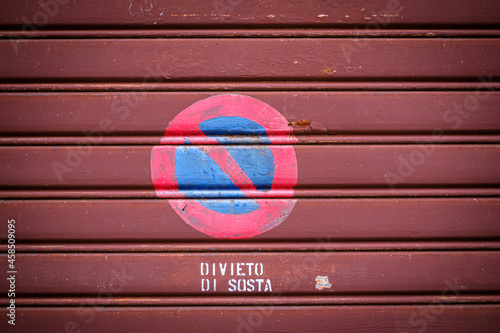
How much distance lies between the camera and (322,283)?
A: 6.35 ft

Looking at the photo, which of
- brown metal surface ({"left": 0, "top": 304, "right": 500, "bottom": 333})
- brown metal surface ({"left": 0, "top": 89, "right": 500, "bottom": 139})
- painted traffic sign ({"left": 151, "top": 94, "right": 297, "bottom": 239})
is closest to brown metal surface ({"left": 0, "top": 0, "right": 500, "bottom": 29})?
brown metal surface ({"left": 0, "top": 89, "right": 500, "bottom": 139})

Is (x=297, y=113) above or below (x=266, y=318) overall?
above

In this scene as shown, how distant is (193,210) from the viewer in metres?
1.92

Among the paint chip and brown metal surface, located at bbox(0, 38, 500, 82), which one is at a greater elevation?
brown metal surface, located at bbox(0, 38, 500, 82)

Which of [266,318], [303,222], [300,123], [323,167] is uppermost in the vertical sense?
[300,123]

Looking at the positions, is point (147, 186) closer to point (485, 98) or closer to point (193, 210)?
point (193, 210)

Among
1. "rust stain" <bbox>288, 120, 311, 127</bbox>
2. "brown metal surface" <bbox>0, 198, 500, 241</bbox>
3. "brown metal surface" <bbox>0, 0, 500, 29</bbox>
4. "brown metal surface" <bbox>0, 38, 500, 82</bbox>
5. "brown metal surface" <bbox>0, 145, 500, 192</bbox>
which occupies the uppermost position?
"brown metal surface" <bbox>0, 0, 500, 29</bbox>

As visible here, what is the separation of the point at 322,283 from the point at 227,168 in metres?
0.94

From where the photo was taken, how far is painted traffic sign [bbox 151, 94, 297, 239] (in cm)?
192

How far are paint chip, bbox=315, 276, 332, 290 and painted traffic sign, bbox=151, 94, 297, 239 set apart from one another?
1.45ft

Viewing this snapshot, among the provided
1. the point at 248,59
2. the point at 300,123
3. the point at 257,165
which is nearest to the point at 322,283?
the point at 257,165

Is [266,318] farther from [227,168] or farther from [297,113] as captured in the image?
[297,113]

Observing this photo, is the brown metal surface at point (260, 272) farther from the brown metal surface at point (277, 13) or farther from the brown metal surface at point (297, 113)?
the brown metal surface at point (277, 13)

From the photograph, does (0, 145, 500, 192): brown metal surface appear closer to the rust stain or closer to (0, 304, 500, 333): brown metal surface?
the rust stain
